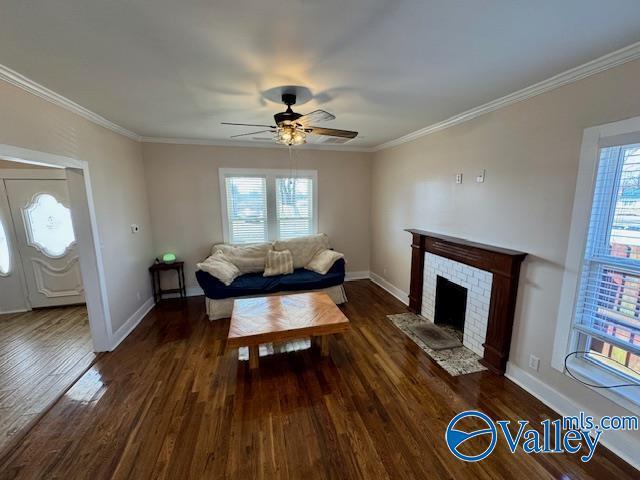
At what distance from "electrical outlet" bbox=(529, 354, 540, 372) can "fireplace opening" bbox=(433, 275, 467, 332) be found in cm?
99

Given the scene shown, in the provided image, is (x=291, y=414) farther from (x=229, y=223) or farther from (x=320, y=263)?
(x=229, y=223)

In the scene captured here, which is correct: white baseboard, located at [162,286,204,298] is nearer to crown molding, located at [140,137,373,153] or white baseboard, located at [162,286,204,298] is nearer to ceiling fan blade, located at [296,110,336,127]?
crown molding, located at [140,137,373,153]

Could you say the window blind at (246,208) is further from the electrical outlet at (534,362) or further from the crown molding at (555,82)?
the electrical outlet at (534,362)

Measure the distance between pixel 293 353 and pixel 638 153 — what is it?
10.3 ft

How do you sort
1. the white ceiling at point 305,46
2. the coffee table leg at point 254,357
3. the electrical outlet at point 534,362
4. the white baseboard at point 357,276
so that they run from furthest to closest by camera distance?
1. the white baseboard at point 357,276
2. the coffee table leg at point 254,357
3. the electrical outlet at point 534,362
4. the white ceiling at point 305,46

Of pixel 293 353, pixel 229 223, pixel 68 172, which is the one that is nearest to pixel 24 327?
pixel 68 172

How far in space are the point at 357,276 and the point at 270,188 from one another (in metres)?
2.42

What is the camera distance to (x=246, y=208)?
451 centimetres

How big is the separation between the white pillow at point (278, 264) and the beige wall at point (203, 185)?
1.01 m

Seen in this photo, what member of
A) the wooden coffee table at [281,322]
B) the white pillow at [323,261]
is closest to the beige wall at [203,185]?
the white pillow at [323,261]

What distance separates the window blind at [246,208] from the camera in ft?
14.5

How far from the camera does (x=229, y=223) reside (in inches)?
176

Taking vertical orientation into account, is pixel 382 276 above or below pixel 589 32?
below

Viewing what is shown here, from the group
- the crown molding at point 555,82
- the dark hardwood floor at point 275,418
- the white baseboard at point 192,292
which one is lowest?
the dark hardwood floor at point 275,418
